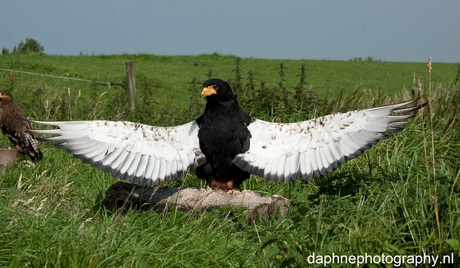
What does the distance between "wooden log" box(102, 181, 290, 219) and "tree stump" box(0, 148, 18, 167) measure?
270cm

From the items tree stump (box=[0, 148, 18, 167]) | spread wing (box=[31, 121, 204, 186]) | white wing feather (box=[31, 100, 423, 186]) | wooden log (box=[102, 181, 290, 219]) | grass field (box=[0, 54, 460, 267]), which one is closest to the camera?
grass field (box=[0, 54, 460, 267])

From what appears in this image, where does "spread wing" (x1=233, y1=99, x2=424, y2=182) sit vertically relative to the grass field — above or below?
above

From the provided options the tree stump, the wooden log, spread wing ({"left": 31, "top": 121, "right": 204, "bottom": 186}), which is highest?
spread wing ({"left": 31, "top": 121, "right": 204, "bottom": 186})

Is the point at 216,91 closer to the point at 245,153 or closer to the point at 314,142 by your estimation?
the point at 245,153

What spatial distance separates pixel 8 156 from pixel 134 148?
112 inches

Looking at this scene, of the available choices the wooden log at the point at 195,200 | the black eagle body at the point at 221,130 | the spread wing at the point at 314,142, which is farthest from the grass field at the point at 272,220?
the black eagle body at the point at 221,130

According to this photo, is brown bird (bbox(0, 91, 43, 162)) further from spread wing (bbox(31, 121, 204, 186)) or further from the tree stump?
spread wing (bbox(31, 121, 204, 186))

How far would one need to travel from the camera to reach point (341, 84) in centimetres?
2503

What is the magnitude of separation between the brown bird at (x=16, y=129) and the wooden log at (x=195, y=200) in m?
2.58

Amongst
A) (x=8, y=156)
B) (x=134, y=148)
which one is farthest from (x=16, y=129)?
(x=134, y=148)

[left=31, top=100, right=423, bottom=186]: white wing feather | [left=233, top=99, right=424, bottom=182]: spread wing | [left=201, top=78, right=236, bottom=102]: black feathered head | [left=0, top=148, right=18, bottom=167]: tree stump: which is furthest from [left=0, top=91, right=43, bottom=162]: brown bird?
[left=233, top=99, right=424, bottom=182]: spread wing

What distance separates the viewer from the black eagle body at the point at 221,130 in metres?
6.43

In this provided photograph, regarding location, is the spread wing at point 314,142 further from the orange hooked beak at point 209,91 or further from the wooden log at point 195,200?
the orange hooked beak at point 209,91

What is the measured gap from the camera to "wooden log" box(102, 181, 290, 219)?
6066 mm
